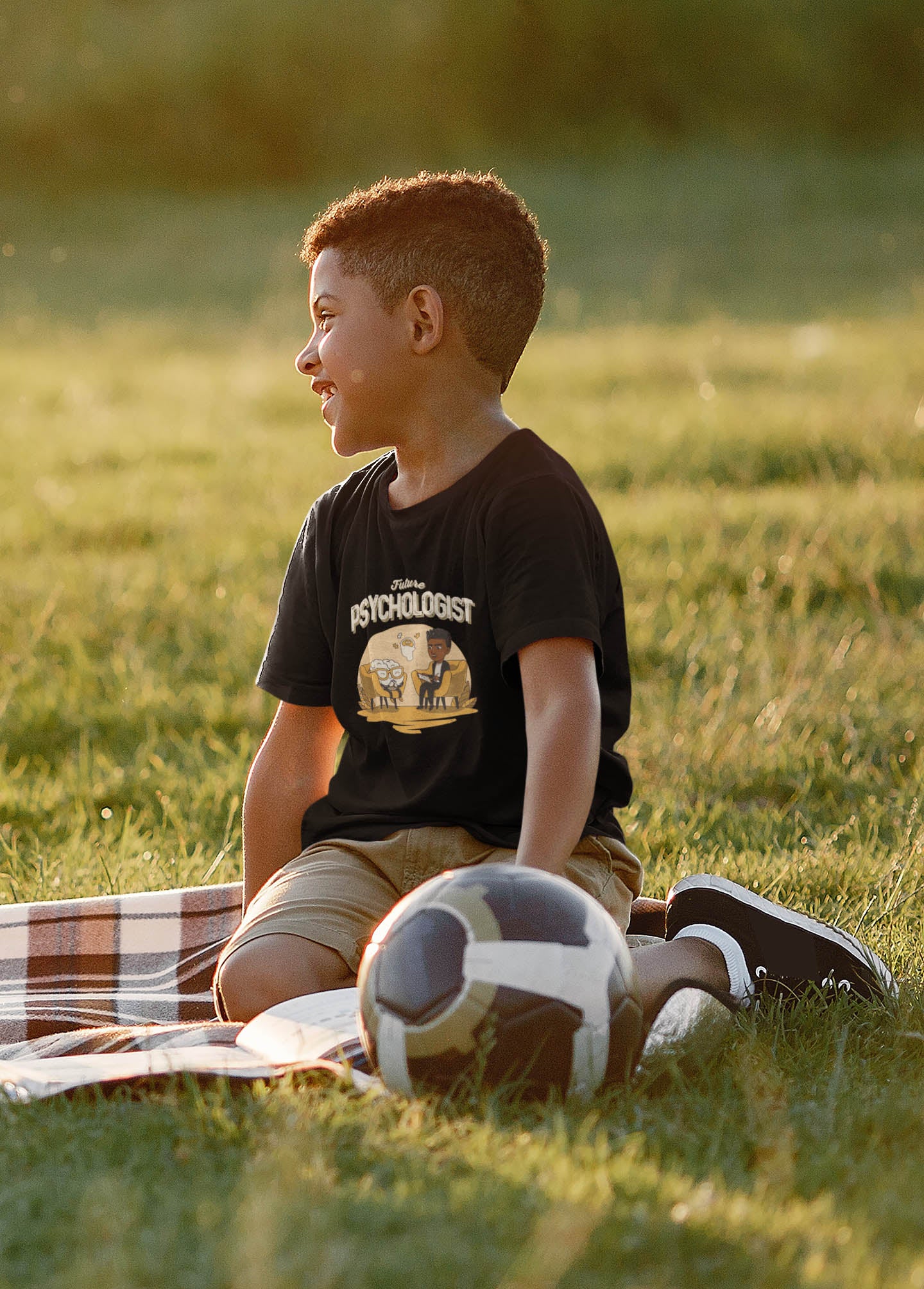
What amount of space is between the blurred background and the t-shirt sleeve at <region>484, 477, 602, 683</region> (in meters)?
15.3

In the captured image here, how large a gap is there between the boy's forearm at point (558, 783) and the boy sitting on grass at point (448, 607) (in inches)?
4.0

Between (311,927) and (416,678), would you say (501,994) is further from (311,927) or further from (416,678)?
(416,678)

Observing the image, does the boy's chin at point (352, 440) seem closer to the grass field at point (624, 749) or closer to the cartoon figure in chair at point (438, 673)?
the cartoon figure in chair at point (438, 673)

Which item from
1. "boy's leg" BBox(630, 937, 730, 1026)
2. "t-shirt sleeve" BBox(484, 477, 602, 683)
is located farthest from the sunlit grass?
"t-shirt sleeve" BBox(484, 477, 602, 683)

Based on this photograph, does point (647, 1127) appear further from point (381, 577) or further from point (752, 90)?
point (752, 90)

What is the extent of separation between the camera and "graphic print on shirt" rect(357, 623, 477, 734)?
3.01 m

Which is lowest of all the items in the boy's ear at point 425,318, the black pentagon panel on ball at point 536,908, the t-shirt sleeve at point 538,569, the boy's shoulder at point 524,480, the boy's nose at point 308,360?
the black pentagon panel on ball at point 536,908

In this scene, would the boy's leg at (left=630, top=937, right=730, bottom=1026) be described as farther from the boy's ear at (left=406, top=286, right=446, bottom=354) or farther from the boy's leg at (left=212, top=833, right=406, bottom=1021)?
the boy's ear at (left=406, top=286, right=446, bottom=354)

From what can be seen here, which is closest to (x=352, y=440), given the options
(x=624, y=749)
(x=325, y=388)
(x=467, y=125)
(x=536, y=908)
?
(x=325, y=388)

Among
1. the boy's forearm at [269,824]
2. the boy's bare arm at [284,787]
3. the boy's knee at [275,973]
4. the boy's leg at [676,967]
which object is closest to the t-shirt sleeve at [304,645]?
the boy's bare arm at [284,787]

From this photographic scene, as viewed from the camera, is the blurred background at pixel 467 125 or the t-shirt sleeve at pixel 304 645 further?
the blurred background at pixel 467 125

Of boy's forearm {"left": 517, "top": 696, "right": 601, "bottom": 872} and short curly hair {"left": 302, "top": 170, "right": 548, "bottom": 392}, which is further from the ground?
short curly hair {"left": 302, "top": 170, "right": 548, "bottom": 392}

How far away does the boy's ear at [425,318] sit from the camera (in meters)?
2.99

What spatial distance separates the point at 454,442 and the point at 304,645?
0.58 meters
